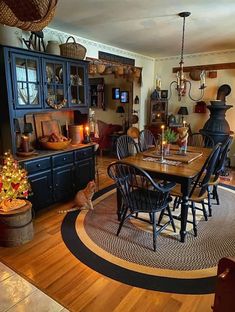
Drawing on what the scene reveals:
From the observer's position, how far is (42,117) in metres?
3.53

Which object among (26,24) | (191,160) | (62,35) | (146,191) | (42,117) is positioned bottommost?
(146,191)

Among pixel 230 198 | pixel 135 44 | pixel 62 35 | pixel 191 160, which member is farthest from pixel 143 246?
pixel 135 44

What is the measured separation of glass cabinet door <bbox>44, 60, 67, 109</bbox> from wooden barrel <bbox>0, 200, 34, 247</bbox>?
4.76 feet

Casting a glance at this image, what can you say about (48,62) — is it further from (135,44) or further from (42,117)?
(135,44)

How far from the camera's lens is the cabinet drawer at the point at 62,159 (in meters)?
3.22

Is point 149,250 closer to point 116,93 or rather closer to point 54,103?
point 54,103

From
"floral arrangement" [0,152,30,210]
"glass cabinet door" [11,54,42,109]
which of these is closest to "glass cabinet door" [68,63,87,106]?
"glass cabinet door" [11,54,42,109]

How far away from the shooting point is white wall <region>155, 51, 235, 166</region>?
5145 millimetres

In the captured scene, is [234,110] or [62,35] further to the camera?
[234,110]

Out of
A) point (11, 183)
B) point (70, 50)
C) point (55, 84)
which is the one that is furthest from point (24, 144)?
point (70, 50)

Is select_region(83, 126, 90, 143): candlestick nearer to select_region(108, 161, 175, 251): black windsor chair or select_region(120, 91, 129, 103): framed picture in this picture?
select_region(108, 161, 175, 251): black windsor chair

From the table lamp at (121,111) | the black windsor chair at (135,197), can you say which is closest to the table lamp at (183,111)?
the table lamp at (121,111)

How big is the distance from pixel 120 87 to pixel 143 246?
5.03m

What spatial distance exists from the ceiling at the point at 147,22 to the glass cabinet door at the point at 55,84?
0.58 meters
